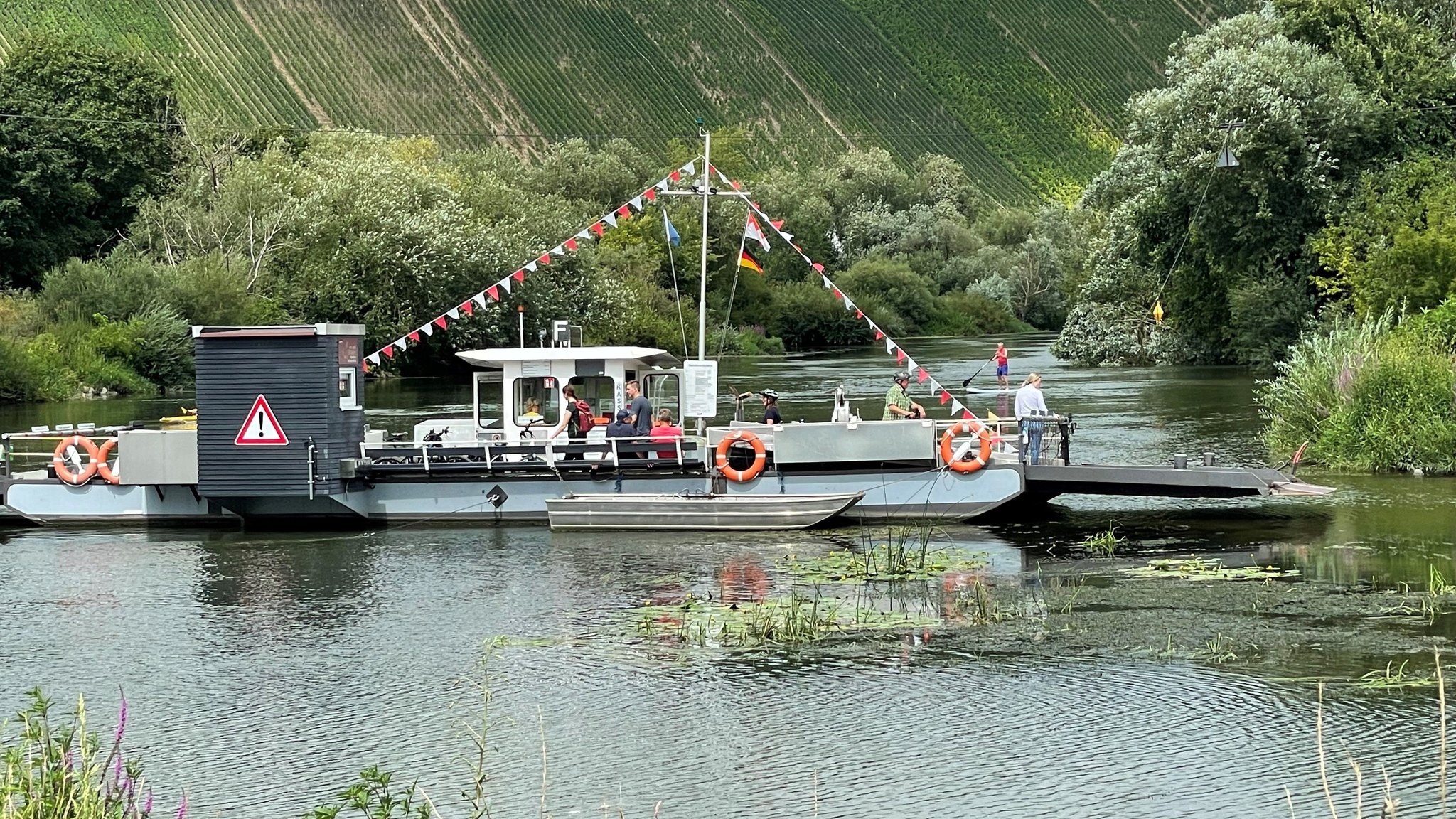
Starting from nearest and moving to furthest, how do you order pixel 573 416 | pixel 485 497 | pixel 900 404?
1. pixel 485 497
2. pixel 573 416
3. pixel 900 404

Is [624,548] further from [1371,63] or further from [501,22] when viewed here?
[501,22]

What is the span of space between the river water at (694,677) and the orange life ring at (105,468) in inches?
34.7

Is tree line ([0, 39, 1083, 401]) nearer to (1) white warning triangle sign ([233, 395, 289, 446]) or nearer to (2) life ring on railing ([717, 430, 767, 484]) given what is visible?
(2) life ring on railing ([717, 430, 767, 484])

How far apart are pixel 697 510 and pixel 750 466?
1.04 metres

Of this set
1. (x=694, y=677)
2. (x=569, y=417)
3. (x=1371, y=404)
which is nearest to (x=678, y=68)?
(x=1371, y=404)

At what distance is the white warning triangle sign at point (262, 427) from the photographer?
23.0 m

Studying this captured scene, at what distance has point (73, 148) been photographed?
68125 mm

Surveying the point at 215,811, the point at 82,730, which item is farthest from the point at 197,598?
the point at 82,730

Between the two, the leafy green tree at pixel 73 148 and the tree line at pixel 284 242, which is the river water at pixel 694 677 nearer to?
the tree line at pixel 284 242

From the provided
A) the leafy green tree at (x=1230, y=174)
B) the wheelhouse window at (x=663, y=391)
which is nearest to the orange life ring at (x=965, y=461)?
the wheelhouse window at (x=663, y=391)

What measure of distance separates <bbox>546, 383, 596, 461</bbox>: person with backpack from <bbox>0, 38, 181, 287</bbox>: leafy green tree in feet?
145

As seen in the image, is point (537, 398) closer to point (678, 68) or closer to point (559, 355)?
point (559, 355)

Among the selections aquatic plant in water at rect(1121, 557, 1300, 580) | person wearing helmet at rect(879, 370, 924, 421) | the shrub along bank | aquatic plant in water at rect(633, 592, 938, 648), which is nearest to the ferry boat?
person wearing helmet at rect(879, 370, 924, 421)

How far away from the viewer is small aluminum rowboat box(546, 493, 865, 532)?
22.9 meters
